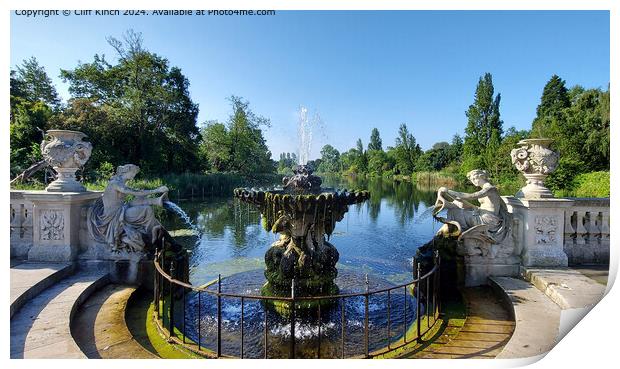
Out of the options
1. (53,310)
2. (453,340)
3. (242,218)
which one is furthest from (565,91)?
(53,310)

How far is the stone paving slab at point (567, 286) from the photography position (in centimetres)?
410

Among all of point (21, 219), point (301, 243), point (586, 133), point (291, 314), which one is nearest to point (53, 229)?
point (21, 219)

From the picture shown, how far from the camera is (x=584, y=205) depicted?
5.44 m

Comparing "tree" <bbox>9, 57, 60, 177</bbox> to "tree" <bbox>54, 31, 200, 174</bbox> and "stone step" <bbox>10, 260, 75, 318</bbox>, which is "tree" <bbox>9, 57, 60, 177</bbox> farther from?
"stone step" <bbox>10, 260, 75, 318</bbox>

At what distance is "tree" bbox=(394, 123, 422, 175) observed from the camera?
6359 cm

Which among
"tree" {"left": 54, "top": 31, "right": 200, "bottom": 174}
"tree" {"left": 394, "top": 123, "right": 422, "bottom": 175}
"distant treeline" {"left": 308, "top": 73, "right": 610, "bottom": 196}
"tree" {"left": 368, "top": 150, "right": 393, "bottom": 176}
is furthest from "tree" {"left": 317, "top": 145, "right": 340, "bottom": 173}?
"tree" {"left": 54, "top": 31, "right": 200, "bottom": 174}

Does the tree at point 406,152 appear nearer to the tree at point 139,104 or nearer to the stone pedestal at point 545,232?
the tree at point 139,104

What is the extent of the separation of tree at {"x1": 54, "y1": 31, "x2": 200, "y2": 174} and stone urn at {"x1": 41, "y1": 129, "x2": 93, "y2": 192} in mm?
21643

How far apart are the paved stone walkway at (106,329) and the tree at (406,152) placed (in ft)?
205

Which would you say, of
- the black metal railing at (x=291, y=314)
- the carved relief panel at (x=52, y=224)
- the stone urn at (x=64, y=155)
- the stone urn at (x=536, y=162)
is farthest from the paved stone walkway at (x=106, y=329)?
the stone urn at (x=536, y=162)

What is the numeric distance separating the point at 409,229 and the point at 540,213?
345 inches

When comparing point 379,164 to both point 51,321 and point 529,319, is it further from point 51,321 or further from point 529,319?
point 51,321

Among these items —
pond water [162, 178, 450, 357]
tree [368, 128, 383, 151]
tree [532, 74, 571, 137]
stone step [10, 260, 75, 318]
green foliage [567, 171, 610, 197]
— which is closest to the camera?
stone step [10, 260, 75, 318]
